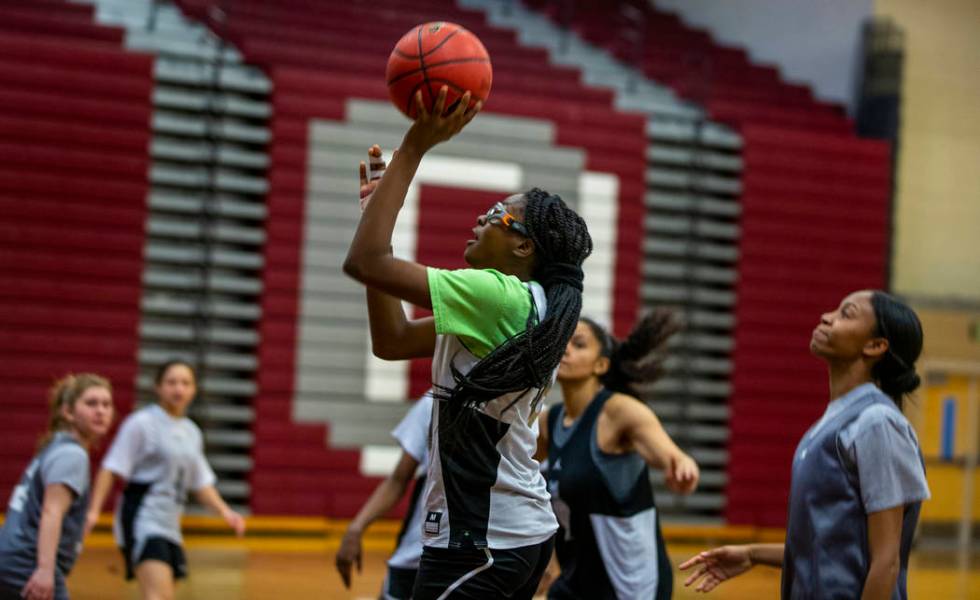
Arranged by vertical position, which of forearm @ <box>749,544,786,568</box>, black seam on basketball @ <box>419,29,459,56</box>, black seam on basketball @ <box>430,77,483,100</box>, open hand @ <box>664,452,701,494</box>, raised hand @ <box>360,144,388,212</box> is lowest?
forearm @ <box>749,544,786,568</box>

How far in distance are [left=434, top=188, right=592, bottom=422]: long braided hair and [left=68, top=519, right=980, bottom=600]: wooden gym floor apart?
4.89m

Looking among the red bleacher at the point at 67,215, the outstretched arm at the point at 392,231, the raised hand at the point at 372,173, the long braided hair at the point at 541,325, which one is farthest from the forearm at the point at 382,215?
the red bleacher at the point at 67,215

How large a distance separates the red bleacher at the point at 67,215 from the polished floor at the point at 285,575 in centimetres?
136

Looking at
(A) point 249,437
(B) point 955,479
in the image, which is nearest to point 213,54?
(A) point 249,437

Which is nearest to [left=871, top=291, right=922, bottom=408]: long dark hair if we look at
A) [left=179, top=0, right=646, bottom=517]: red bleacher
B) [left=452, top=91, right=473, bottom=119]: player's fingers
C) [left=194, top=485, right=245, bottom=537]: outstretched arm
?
[left=452, top=91, right=473, bottom=119]: player's fingers

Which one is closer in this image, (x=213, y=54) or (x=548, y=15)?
(x=213, y=54)

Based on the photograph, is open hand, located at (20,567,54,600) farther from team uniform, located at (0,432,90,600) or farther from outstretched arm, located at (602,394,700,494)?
outstretched arm, located at (602,394,700,494)

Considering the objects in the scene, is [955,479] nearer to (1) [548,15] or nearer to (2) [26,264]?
(1) [548,15]

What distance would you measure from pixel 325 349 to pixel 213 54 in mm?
2506

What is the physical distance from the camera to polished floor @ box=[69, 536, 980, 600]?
24.2 feet

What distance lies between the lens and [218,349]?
998cm

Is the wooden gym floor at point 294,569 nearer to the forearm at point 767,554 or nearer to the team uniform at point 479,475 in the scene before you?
the forearm at point 767,554

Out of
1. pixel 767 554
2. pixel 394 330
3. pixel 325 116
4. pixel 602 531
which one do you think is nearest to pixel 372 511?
pixel 602 531

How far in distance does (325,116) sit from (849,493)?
7.82m
